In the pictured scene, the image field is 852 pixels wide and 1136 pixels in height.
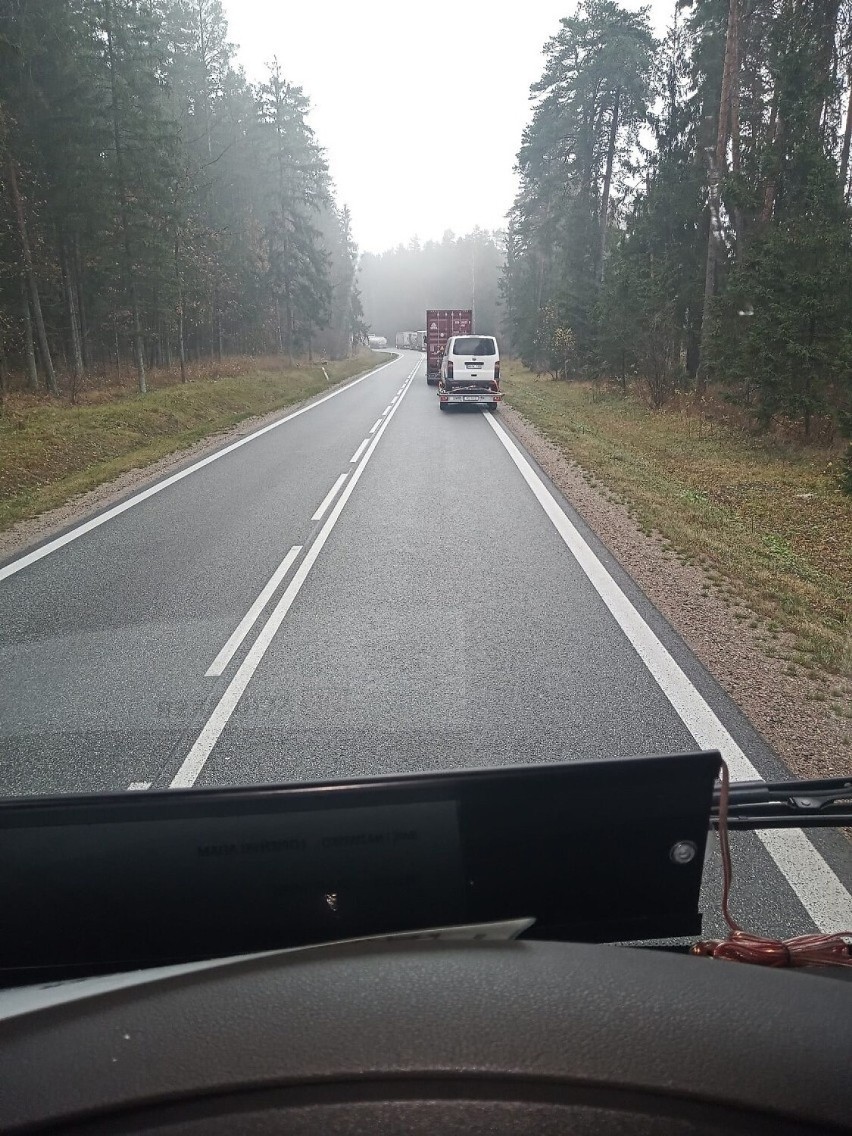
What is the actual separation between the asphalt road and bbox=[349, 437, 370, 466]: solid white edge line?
477 cm

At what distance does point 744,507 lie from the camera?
509 inches

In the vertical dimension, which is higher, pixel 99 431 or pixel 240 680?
pixel 99 431

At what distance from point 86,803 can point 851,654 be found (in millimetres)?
5896

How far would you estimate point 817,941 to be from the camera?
5.86 feet

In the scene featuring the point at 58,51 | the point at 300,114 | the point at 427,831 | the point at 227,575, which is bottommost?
the point at 227,575

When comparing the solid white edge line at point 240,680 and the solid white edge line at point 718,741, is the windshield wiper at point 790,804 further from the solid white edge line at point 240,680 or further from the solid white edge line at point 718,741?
the solid white edge line at point 240,680

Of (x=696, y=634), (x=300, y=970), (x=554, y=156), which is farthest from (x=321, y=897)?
(x=554, y=156)

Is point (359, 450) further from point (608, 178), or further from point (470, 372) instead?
point (608, 178)

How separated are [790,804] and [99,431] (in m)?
19.6

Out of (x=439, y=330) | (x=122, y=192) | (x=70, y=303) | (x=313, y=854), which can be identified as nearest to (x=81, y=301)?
(x=70, y=303)

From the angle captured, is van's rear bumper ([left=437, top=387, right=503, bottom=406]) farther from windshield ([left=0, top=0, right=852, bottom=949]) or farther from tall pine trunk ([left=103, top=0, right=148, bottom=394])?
tall pine trunk ([left=103, top=0, right=148, bottom=394])

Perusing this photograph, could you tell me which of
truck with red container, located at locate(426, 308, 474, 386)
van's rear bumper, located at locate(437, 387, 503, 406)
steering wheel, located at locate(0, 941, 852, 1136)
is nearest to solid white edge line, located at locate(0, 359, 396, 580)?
van's rear bumper, located at locate(437, 387, 503, 406)

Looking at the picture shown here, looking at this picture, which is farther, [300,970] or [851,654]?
[851,654]

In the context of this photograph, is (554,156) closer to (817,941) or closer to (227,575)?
(227,575)
